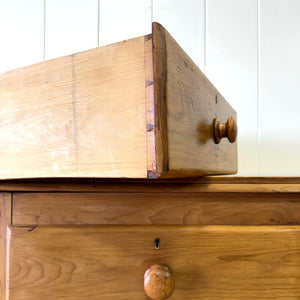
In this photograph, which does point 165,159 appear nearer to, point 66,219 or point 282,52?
point 66,219

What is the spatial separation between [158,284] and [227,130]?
0.75 feet

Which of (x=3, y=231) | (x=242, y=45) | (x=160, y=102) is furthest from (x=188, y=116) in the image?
(x=242, y=45)

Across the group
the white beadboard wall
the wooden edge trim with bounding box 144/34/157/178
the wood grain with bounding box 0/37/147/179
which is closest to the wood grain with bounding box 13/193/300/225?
the wood grain with bounding box 0/37/147/179

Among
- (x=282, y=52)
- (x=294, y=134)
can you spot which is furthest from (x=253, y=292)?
(x=282, y=52)

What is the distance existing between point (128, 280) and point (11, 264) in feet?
0.56

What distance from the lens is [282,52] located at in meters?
0.97

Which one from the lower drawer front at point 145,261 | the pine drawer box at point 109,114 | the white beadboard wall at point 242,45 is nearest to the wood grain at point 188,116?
the pine drawer box at point 109,114

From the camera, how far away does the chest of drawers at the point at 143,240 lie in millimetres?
450

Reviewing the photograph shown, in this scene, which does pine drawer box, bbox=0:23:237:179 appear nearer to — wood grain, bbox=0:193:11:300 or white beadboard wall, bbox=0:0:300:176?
wood grain, bbox=0:193:11:300

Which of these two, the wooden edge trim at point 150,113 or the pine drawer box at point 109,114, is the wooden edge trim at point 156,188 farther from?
the wooden edge trim at point 150,113

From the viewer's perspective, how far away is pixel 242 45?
983 mm

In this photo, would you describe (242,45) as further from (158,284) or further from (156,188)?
(158,284)

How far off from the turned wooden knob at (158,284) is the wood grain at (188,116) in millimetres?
155

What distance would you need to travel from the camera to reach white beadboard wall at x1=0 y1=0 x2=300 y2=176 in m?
0.97
